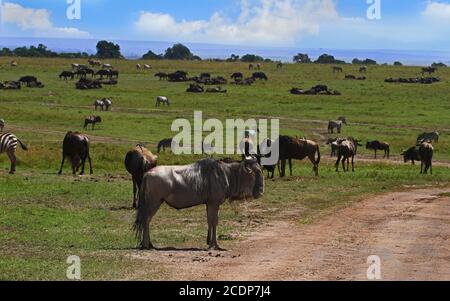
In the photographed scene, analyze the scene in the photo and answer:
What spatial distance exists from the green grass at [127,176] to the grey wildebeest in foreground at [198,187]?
0.78m

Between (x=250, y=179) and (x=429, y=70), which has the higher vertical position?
(x=429, y=70)

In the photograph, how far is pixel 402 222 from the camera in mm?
19859

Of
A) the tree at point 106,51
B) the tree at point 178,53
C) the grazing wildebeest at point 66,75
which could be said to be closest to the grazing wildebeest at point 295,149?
the grazing wildebeest at point 66,75

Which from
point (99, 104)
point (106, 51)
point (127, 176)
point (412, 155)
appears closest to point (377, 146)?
point (412, 155)

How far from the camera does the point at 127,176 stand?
90.6 feet

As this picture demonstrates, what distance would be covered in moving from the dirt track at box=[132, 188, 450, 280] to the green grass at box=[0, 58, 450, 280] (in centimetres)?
68

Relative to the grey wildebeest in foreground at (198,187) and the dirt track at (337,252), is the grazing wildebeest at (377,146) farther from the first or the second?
the grey wildebeest in foreground at (198,187)

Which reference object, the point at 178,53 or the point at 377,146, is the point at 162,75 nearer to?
the point at 377,146

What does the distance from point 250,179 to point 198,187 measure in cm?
122

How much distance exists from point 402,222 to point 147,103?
41793 millimetres

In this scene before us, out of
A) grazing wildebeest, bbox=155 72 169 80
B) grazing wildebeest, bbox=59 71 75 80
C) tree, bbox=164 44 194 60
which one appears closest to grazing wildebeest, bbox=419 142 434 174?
grazing wildebeest, bbox=59 71 75 80

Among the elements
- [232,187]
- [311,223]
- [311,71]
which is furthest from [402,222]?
[311,71]

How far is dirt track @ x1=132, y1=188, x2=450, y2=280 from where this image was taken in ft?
42.8

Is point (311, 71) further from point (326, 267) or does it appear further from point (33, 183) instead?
point (326, 267)
